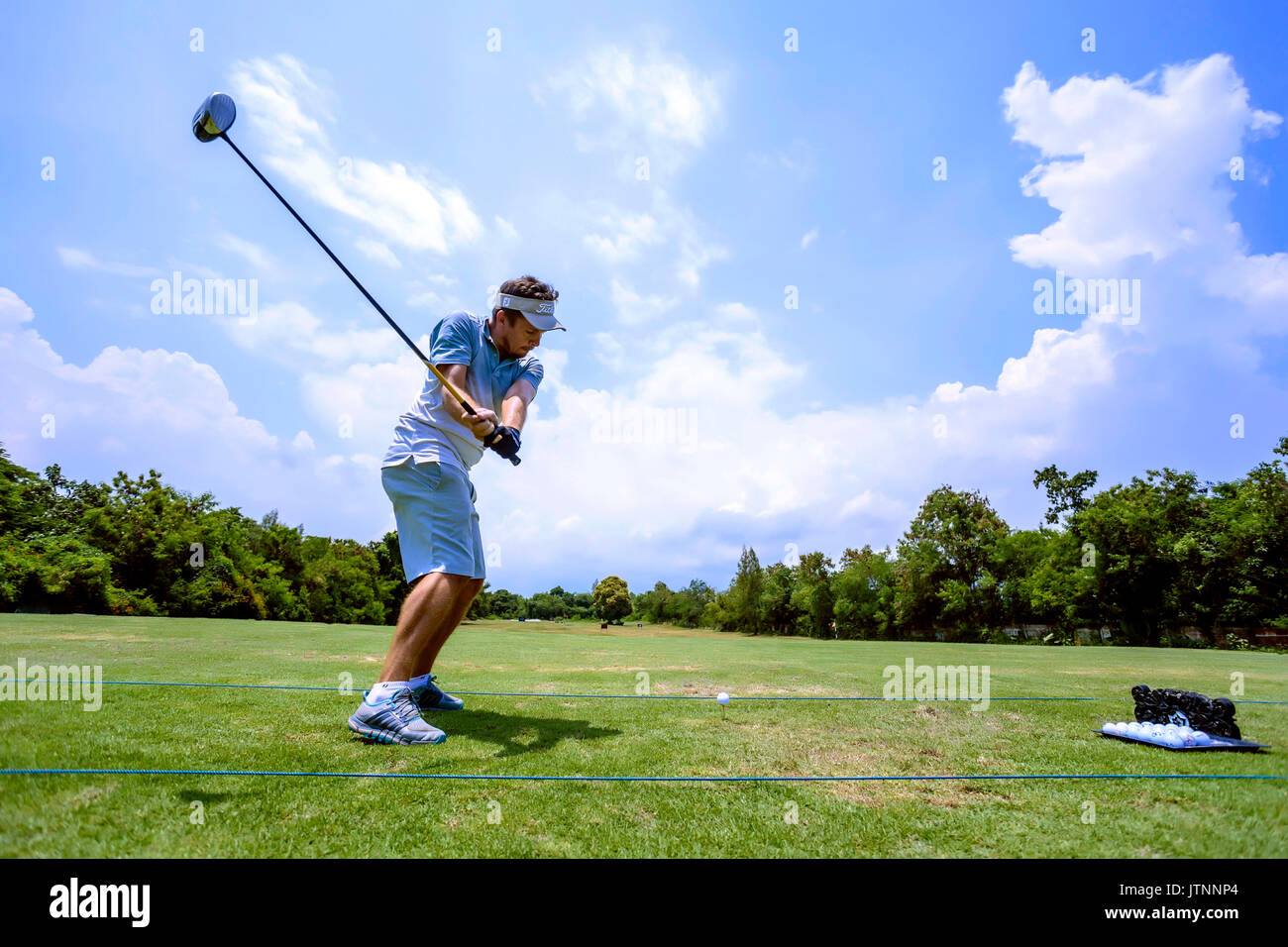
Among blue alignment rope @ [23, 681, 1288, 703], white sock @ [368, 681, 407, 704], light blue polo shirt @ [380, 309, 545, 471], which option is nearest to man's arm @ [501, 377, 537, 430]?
light blue polo shirt @ [380, 309, 545, 471]

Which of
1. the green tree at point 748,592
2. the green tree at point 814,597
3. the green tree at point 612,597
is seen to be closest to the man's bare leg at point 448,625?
the green tree at point 814,597

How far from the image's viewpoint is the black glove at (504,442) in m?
3.88

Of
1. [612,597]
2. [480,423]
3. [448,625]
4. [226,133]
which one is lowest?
[612,597]

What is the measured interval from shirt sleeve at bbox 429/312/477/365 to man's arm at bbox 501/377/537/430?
37cm

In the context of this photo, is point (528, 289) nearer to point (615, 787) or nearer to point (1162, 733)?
point (615, 787)

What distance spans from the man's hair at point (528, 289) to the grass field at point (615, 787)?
9.55 feet

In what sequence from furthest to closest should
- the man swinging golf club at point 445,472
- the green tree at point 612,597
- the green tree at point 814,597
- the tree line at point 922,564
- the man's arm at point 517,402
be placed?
the green tree at point 612,597 < the green tree at point 814,597 < the tree line at point 922,564 < the man's arm at point 517,402 < the man swinging golf club at point 445,472

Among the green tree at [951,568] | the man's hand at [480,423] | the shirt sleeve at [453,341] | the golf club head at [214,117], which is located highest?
the golf club head at [214,117]

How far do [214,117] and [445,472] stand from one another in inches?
121

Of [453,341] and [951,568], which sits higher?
[453,341]

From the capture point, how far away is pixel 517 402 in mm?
4270

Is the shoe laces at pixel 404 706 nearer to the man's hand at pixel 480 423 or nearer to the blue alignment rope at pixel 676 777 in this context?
the blue alignment rope at pixel 676 777

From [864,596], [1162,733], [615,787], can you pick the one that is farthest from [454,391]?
[864,596]
